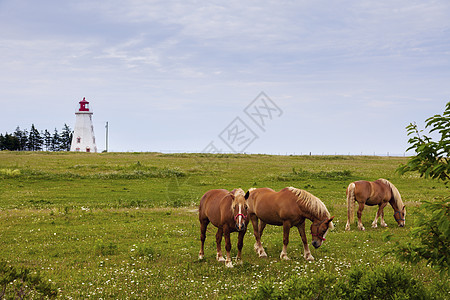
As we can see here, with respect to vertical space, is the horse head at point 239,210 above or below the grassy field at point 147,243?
above

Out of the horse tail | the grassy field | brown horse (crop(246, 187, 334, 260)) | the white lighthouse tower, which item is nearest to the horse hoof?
brown horse (crop(246, 187, 334, 260))

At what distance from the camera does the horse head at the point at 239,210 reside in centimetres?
1145

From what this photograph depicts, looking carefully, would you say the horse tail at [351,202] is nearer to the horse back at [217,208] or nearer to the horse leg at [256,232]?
the horse leg at [256,232]

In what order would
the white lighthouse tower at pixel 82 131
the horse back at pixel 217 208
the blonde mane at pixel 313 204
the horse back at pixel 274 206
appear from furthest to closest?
the white lighthouse tower at pixel 82 131 < the horse back at pixel 274 206 < the blonde mane at pixel 313 204 < the horse back at pixel 217 208

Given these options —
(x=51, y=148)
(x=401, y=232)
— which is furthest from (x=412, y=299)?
(x=51, y=148)

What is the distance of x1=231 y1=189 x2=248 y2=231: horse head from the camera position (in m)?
11.4

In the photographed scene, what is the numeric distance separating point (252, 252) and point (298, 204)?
280 cm

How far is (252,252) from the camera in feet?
47.4

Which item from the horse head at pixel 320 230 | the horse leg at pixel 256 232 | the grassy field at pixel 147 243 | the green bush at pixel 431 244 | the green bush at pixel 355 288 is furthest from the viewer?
the horse leg at pixel 256 232

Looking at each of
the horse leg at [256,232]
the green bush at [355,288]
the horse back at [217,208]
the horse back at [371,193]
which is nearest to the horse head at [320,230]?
the horse leg at [256,232]

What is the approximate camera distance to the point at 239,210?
1158 cm

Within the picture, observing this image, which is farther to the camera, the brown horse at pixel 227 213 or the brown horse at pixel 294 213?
the brown horse at pixel 294 213

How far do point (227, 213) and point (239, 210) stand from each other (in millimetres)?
A: 871

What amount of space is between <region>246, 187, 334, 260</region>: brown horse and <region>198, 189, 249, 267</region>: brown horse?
4.16 ft
